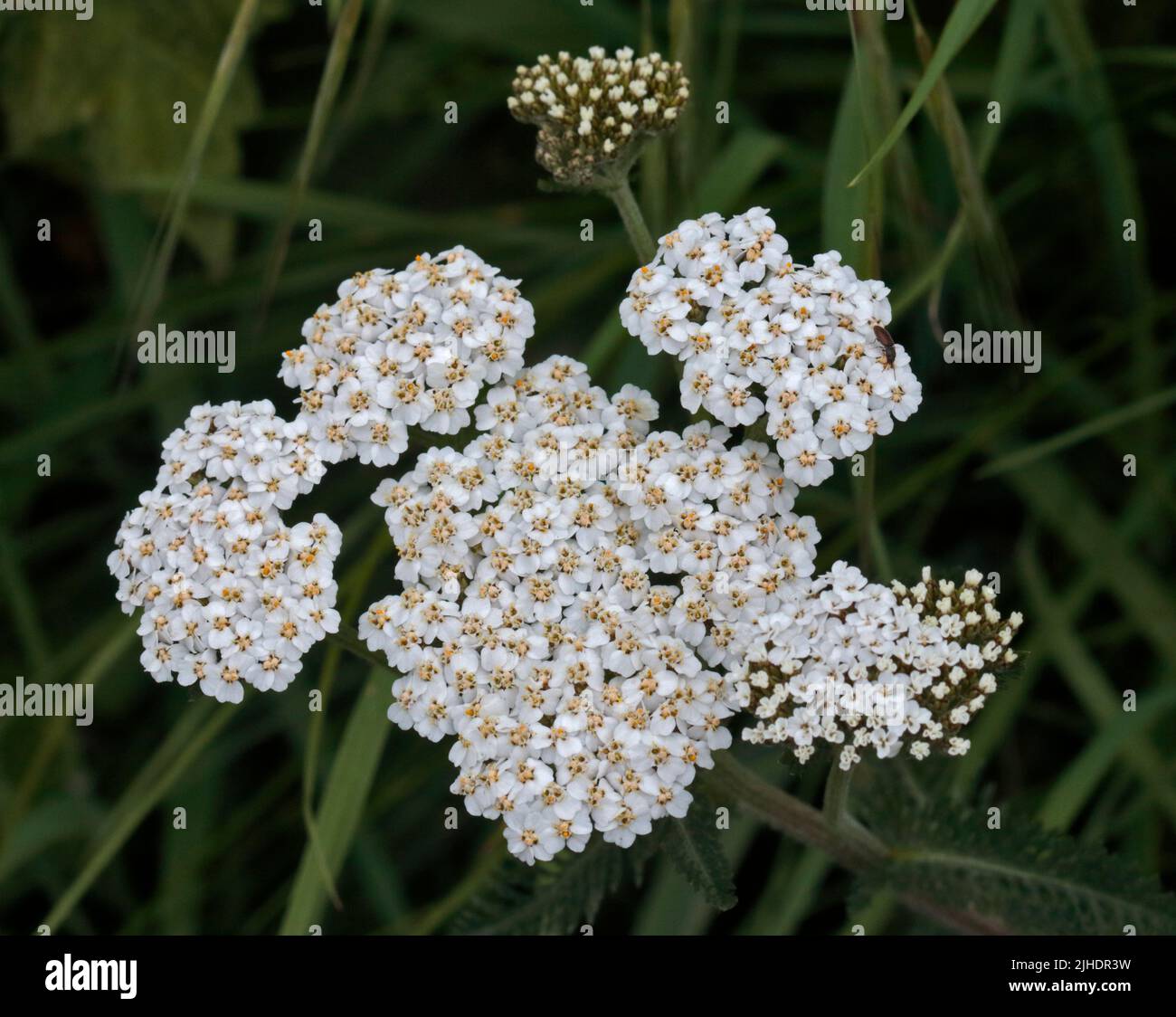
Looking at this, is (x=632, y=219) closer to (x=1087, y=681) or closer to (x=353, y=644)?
(x=353, y=644)

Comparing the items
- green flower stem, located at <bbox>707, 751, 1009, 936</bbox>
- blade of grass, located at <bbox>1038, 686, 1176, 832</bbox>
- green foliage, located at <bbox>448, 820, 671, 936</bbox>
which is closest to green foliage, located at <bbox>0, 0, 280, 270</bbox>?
green foliage, located at <bbox>448, 820, 671, 936</bbox>

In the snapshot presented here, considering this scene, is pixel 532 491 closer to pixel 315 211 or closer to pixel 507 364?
pixel 507 364

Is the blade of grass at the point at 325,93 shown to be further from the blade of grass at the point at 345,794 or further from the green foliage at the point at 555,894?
the green foliage at the point at 555,894

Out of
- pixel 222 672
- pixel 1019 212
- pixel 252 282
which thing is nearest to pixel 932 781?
pixel 222 672

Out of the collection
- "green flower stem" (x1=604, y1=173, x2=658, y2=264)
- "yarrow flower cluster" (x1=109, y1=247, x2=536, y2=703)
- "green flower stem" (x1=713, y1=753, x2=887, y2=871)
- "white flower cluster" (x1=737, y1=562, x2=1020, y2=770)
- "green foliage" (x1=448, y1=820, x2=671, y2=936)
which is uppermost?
"green flower stem" (x1=604, y1=173, x2=658, y2=264)

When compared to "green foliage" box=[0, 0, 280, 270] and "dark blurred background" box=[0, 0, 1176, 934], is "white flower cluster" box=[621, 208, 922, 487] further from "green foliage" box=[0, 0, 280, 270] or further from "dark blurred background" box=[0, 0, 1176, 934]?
"green foliage" box=[0, 0, 280, 270]

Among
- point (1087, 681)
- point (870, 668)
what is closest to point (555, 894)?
point (870, 668)
